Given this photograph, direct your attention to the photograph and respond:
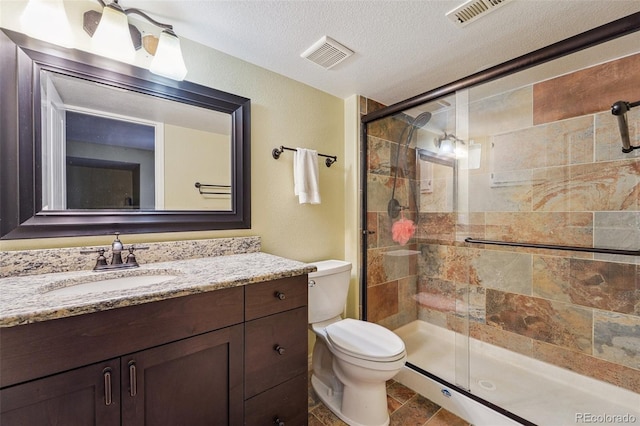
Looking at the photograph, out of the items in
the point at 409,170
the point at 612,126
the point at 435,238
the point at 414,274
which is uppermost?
the point at 612,126

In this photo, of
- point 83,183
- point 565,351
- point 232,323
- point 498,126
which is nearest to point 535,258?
point 565,351

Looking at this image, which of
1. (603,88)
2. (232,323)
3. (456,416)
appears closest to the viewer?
(232,323)

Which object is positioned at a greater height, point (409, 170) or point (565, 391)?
point (409, 170)

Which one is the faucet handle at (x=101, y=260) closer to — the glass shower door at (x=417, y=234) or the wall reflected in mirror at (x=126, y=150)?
the wall reflected in mirror at (x=126, y=150)

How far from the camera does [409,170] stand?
2.33 metres

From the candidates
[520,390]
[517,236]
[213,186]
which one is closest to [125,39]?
[213,186]

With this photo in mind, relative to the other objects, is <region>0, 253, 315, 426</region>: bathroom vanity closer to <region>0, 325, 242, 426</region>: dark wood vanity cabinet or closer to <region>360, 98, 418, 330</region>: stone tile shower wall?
<region>0, 325, 242, 426</region>: dark wood vanity cabinet

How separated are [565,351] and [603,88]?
5.57ft

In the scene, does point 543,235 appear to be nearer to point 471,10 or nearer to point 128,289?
point 471,10

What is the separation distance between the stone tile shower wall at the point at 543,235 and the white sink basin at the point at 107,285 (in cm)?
152

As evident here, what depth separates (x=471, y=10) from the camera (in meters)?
1.25

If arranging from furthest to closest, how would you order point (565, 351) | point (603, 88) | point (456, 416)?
point (565, 351) < point (603, 88) < point (456, 416)

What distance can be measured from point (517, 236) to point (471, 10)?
1548 mm

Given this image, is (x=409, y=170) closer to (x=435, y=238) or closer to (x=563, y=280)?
(x=435, y=238)
